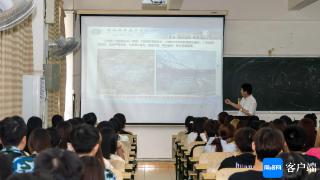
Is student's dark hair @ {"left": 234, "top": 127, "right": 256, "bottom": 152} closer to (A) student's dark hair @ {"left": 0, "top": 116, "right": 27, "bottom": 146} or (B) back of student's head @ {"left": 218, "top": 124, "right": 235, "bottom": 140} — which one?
(B) back of student's head @ {"left": 218, "top": 124, "right": 235, "bottom": 140}

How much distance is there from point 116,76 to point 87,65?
0.56 m

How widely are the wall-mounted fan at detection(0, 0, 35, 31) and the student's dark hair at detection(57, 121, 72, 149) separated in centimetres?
113

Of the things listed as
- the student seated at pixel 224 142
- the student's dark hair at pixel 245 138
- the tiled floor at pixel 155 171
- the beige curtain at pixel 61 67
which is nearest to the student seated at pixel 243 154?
the student's dark hair at pixel 245 138

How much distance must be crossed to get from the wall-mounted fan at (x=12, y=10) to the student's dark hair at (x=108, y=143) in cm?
119

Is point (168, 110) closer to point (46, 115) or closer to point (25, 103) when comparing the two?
point (46, 115)

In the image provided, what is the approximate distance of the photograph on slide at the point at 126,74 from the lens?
30.8 feet

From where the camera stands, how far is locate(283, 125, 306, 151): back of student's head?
13.2ft

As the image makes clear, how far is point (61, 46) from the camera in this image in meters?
6.84

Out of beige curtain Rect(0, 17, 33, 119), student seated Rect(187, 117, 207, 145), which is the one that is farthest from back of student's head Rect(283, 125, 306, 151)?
beige curtain Rect(0, 17, 33, 119)

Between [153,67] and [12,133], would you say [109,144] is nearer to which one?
[12,133]

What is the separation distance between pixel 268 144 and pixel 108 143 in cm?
165

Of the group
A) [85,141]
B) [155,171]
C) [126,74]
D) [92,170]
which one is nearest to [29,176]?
[92,170]

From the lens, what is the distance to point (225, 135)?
5.41 meters

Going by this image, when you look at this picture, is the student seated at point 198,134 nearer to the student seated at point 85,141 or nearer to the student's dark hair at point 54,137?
the student's dark hair at point 54,137
